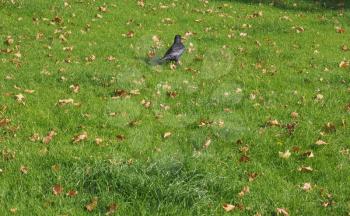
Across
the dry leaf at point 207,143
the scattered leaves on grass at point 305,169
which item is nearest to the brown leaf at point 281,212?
the scattered leaves on grass at point 305,169

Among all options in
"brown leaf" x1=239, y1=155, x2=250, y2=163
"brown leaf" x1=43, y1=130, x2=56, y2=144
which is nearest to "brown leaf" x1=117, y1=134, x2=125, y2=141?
"brown leaf" x1=43, y1=130, x2=56, y2=144

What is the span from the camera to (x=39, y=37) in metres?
16.0

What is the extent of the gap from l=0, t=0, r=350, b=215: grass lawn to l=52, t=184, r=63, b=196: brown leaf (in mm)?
27

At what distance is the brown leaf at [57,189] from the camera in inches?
300

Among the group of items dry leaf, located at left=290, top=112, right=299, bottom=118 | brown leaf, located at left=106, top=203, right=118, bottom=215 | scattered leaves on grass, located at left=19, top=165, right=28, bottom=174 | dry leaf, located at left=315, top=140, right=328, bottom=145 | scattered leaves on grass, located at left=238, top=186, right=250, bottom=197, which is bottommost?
dry leaf, located at left=290, top=112, right=299, bottom=118

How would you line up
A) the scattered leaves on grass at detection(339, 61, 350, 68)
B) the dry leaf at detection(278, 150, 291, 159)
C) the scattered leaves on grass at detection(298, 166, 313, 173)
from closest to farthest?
the scattered leaves on grass at detection(298, 166, 313, 173)
the dry leaf at detection(278, 150, 291, 159)
the scattered leaves on grass at detection(339, 61, 350, 68)

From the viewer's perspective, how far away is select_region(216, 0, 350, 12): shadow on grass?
2205 cm

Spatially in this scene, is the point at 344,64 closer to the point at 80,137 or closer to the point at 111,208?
the point at 80,137

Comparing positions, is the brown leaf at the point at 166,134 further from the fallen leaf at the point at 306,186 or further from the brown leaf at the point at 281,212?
the brown leaf at the point at 281,212

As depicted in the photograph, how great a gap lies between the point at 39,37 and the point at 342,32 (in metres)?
10.2

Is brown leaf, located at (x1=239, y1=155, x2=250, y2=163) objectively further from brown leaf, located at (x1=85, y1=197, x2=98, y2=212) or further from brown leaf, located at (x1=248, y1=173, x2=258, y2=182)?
brown leaf, located at (x1=85, y1=197, x2=98, y2=212)

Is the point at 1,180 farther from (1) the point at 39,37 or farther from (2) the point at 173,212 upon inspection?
A: (1) the point at 39,37

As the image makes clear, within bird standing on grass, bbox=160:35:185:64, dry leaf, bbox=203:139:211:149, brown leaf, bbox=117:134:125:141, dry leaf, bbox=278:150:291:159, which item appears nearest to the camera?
dry leaf, bbox=278:150:291:159

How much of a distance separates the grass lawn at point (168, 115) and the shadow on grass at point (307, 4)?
3.19 meters
